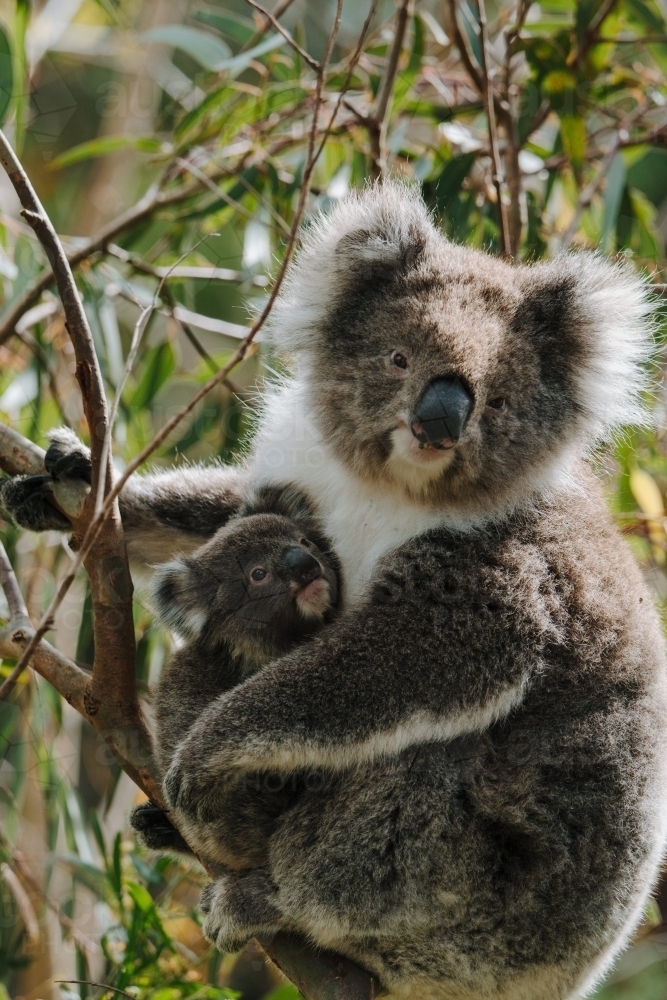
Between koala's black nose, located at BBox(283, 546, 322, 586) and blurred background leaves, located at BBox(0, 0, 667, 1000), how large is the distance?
2.98 feet

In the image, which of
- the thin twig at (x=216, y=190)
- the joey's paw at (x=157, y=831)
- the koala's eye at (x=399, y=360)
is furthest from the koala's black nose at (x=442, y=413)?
the thin twig at (x=216, y=190)

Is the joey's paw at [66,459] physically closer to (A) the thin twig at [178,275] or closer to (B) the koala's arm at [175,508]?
(B) the koala's arm at [175,508]

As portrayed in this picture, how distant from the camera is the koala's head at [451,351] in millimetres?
2578

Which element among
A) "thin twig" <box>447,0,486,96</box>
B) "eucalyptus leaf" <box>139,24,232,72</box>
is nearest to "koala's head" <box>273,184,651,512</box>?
"thin twig" <box>447,0,486,96</box>

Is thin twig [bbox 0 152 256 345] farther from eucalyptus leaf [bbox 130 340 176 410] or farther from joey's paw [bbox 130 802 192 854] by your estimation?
joey's paw [bbox 130 802 192 854]

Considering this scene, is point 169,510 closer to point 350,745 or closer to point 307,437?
point 307,437

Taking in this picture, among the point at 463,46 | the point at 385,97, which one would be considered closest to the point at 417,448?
the point at 385,97

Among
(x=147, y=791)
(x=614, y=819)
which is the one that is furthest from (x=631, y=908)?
(x=147, y=791)

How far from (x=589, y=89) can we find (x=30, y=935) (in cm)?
381

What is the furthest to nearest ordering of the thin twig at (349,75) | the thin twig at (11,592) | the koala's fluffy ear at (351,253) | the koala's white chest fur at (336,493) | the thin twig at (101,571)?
the koala's fluffy ear at (351,253) < the koala's white chest fur at (336,493) < the thin twig at (11,592) < the thin twig at (349,75) < the thin twig at (101,571)

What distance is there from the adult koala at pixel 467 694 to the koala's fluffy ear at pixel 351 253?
4.3 inches

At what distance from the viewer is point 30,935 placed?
3.74 m

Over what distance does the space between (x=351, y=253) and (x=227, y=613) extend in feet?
3.35

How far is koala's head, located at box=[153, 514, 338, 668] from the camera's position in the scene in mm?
2766
